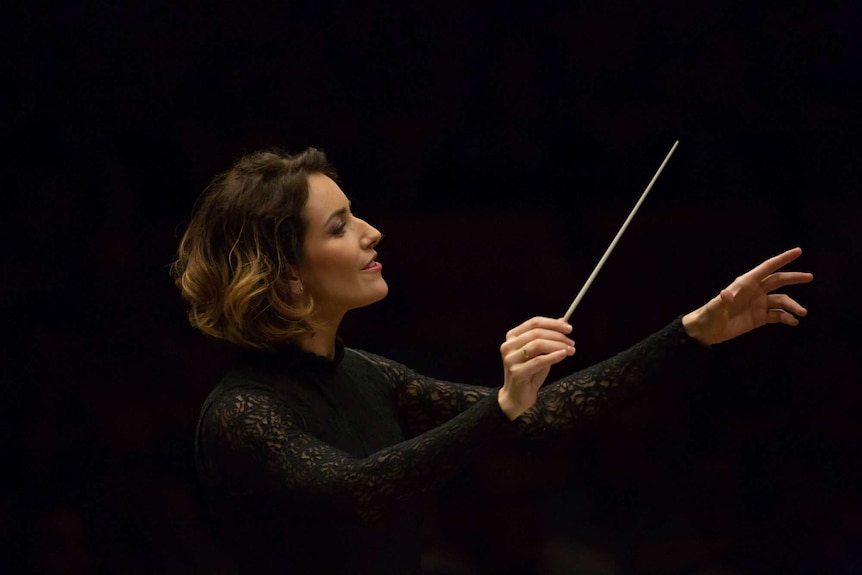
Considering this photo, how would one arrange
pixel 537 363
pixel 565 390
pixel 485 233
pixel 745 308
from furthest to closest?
1. pixel 485 233
2. pixel 565 390
3. pixel 745 308
4. pixel 537 363

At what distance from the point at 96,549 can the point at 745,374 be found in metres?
1.29

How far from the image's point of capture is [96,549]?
7.88 feet

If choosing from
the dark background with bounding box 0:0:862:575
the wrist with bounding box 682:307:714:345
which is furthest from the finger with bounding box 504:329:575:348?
the dark background with bounding box 0:0:862:575

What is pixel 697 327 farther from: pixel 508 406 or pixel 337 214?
pixel 337 214

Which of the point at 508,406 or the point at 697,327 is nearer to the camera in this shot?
the point at 508,406

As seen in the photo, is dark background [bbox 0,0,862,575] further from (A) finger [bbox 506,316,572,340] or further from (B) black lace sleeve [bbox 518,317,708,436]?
(A) finger [bbox 506,316,572,340]

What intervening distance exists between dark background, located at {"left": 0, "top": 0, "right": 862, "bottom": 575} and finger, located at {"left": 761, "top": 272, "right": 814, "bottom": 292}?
2.60ft

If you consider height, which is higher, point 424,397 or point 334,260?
point 334,260

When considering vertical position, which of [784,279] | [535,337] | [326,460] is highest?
[784,279]

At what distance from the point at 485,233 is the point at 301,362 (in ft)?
3.00

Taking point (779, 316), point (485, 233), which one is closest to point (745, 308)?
point (779, 316)

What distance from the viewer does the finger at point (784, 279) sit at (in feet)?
4.92

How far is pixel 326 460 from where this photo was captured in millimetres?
1420

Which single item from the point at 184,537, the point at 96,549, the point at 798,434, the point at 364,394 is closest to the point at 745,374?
the point at 798,434
